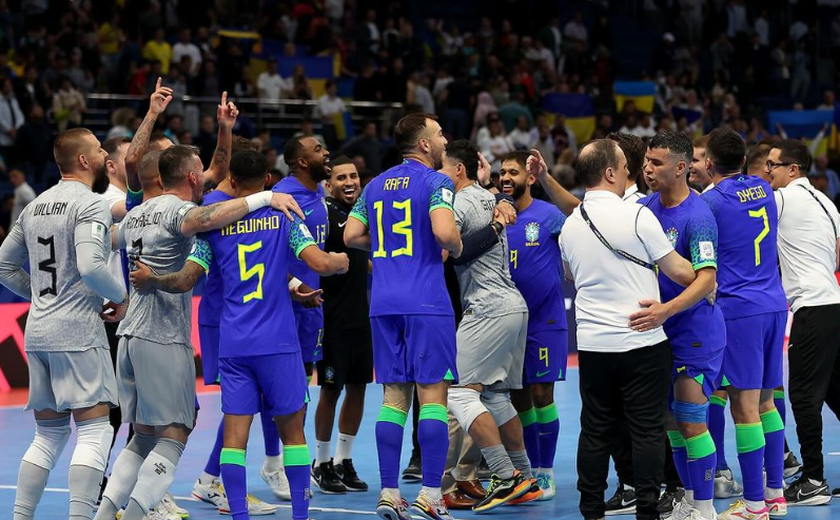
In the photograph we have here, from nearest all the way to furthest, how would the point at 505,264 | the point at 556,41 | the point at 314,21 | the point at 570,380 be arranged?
the point at 505,264 → the point at 570,380 → the point at 314,21 → the point at 556,41

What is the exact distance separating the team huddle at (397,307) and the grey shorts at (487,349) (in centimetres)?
1

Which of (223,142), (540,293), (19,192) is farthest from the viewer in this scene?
(19,192)

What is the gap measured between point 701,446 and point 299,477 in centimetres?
245

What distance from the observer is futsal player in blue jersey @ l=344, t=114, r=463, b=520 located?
25.8ft

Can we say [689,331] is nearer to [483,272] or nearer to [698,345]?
[698,345]

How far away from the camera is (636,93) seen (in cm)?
2678

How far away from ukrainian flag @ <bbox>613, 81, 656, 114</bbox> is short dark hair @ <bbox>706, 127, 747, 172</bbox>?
18591 mm

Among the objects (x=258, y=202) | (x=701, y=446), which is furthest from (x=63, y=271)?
(x=701, y=446)

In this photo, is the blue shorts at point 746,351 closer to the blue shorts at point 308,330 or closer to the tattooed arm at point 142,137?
the blue shorts at point 308,330

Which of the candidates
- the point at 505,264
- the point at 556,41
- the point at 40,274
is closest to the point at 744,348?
the point at 505,264

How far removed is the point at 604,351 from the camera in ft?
23.0

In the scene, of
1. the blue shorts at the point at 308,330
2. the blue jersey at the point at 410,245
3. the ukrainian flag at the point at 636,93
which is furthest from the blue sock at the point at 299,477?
the ukrainian flag at the point at 636,93

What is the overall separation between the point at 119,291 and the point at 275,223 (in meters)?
1.01

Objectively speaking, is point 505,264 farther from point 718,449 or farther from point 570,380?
point 570,380
